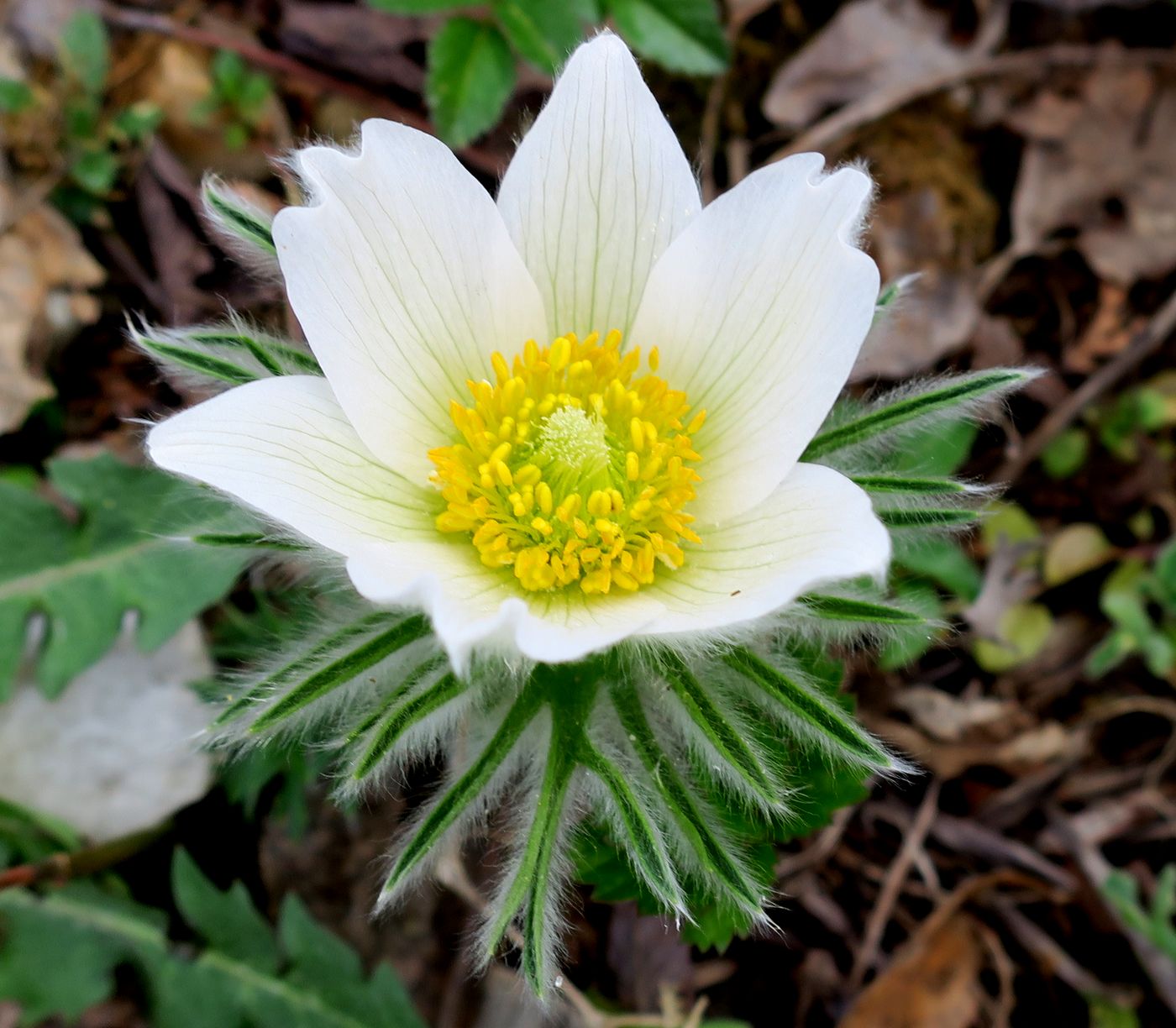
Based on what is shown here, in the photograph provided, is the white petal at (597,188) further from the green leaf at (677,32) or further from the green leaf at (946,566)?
Result: the green leaf at (677,32)

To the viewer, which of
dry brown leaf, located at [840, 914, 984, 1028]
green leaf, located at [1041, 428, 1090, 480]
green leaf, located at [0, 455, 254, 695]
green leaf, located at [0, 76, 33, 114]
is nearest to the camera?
green leaf, located at [0, 455, 254, 695]

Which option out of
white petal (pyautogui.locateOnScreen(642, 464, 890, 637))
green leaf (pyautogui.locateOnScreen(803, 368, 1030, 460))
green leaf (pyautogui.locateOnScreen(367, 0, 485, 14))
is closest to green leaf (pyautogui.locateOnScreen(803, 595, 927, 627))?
white petal (pyautogui.locateOnScreen(642, 464, 890, 637))

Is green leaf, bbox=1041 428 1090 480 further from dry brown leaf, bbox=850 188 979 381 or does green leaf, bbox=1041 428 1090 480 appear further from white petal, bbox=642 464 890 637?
white petal, bbox=642 464 890 637

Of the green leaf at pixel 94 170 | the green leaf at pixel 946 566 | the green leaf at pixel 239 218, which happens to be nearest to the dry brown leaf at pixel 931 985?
the green leaf at pixel 946 566

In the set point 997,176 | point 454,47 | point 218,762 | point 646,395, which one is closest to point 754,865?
point 646,395

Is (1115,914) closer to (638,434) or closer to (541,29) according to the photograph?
(638,434)

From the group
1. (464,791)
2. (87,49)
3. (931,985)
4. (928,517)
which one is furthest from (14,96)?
(931,985)
